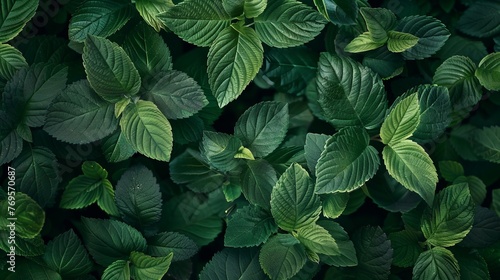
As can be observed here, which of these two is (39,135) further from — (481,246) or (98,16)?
(481,246)

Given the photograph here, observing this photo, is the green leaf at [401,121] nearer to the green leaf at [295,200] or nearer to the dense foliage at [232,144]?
the dense foliage at [232,144]

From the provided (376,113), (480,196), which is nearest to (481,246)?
(480,196)

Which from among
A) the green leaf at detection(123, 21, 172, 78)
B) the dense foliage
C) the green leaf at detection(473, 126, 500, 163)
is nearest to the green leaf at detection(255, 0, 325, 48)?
the dense foliage

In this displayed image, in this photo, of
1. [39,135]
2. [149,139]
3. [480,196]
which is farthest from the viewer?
[480,196]

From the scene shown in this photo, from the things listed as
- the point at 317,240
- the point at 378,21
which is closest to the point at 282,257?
the point at 317,240

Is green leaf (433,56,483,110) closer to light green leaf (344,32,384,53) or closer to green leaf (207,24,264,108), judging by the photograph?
light green leaf (344,32,384,53)
